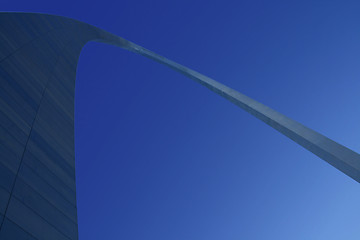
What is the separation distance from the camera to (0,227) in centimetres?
600

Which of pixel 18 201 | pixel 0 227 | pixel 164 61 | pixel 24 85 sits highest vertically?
pixel 164 61

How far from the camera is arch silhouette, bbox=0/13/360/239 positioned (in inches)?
289

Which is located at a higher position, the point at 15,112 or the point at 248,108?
the point at 248,108

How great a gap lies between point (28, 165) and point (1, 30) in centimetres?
515

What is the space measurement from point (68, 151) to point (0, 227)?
6.11 metres

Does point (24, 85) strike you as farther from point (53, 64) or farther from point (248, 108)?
point (248, 108)

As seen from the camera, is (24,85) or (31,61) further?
(31,61)

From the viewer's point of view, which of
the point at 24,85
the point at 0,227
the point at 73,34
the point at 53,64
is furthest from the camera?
the point at 73,34

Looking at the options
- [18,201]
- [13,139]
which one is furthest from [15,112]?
[18,201]

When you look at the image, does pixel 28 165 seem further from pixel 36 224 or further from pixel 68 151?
pixel 68 151

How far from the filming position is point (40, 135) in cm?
1002

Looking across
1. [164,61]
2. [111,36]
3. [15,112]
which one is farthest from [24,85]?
[111,36]

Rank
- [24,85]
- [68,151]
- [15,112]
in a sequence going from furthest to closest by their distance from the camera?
[68,151] → [24,85] → [15,112]

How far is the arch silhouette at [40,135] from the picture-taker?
24.1 ft
